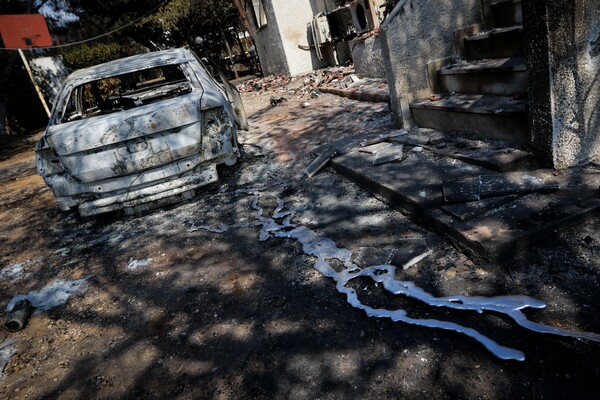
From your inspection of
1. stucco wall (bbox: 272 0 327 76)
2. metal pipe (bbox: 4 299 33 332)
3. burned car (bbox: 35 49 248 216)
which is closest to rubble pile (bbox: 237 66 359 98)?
stucco wall (bbox: 272 0 327 76)

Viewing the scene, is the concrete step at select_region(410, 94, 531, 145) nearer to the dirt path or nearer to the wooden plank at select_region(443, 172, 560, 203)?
the wooden plank at select_region(443, 172, 560, 203)

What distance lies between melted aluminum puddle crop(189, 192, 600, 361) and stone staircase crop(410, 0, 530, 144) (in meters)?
1.61

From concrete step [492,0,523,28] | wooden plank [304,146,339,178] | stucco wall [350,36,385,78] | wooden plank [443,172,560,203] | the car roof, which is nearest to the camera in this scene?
wooden plank [443,172,560,203]

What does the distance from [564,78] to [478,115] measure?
947 millimetres

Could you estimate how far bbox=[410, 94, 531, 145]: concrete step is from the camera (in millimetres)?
2969

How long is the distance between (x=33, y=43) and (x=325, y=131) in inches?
365

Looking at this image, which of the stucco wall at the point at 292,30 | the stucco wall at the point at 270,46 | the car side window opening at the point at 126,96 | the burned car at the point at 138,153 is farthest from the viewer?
the stucco wall at the point at 270,46

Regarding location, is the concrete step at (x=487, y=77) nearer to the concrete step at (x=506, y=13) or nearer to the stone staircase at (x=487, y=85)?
the stone staircase at (x=487, y=85)

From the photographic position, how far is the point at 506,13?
3959 mm

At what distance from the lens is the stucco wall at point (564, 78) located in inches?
90.7

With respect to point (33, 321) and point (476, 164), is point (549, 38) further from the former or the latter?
point (33, 321)

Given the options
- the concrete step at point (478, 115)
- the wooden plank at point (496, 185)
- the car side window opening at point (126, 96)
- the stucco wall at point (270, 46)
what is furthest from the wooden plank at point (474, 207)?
the stucco wall at point (270, 46)

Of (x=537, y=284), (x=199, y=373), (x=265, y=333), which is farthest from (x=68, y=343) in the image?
(x=537, y=284)

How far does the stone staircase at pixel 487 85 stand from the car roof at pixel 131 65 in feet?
9.32
